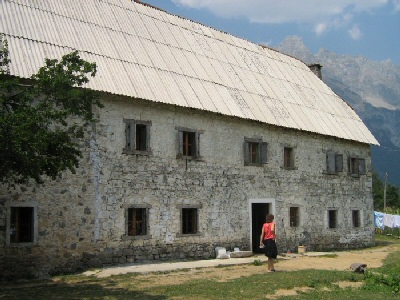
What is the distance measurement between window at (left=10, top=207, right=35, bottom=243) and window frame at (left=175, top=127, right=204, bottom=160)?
5059 mm

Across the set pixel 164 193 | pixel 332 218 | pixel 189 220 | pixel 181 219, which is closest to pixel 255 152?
pixel 189 220

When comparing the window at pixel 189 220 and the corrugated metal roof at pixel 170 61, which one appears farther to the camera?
the window at pixel 189 220

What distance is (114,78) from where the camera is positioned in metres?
13.8

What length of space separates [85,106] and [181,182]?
21.8 ft

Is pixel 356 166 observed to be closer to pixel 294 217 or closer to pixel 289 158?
pixel 289 158

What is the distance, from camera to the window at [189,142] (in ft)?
49.8

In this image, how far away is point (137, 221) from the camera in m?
14.0

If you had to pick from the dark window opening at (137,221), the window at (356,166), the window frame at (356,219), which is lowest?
the window frame at (356,219)

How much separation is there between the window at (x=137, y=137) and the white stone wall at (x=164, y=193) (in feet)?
0.57

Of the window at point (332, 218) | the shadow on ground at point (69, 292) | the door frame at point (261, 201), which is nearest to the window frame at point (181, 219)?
the door frame at point (261, 201)

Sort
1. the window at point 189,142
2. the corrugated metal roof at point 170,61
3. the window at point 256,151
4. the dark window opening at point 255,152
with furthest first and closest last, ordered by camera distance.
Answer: the dark window opening at point 255,152
the window at point 256,151
the window at point 189,142
the corrugated metal roof at point 170,61

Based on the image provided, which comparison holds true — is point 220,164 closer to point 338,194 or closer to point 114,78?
point 114,78

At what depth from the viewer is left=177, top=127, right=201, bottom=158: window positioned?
15.2 metres

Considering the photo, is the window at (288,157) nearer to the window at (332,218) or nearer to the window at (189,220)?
the window at (332,218)
